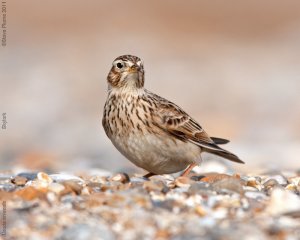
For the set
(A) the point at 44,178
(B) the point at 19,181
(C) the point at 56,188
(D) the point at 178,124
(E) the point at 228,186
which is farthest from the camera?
(D) the point at 178,124

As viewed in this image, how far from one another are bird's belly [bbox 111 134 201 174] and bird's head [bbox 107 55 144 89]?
768 millimetres

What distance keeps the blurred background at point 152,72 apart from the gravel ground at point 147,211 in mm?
5241

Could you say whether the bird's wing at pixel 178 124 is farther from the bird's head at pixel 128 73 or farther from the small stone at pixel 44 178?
the small stone at pixel 44 178

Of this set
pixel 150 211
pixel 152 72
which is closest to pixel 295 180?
pixel 150 211

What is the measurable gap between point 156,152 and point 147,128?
10.5 inches

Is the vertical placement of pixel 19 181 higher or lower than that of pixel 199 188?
lower

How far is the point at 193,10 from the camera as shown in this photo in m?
42.6

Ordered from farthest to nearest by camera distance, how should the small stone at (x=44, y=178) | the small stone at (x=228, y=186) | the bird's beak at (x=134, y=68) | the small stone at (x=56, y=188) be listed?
the bird's beak at (x=134, y=68)
the small stone at (x=44, y=178)
the small stone at (x=228, y=186)
the small stone at (x=56, y=188)

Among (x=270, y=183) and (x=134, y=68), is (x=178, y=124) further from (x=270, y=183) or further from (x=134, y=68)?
(x=270, y=183)

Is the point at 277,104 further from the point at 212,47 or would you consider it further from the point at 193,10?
the point at 193,10

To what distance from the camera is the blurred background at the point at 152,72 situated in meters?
18.7

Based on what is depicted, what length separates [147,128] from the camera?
385 inches

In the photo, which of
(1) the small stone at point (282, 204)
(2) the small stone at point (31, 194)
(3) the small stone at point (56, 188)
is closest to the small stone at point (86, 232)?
(2) the small stone at point (31, 194)

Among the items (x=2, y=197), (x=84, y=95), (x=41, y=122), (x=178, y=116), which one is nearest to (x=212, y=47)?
(x=84, y=95)
